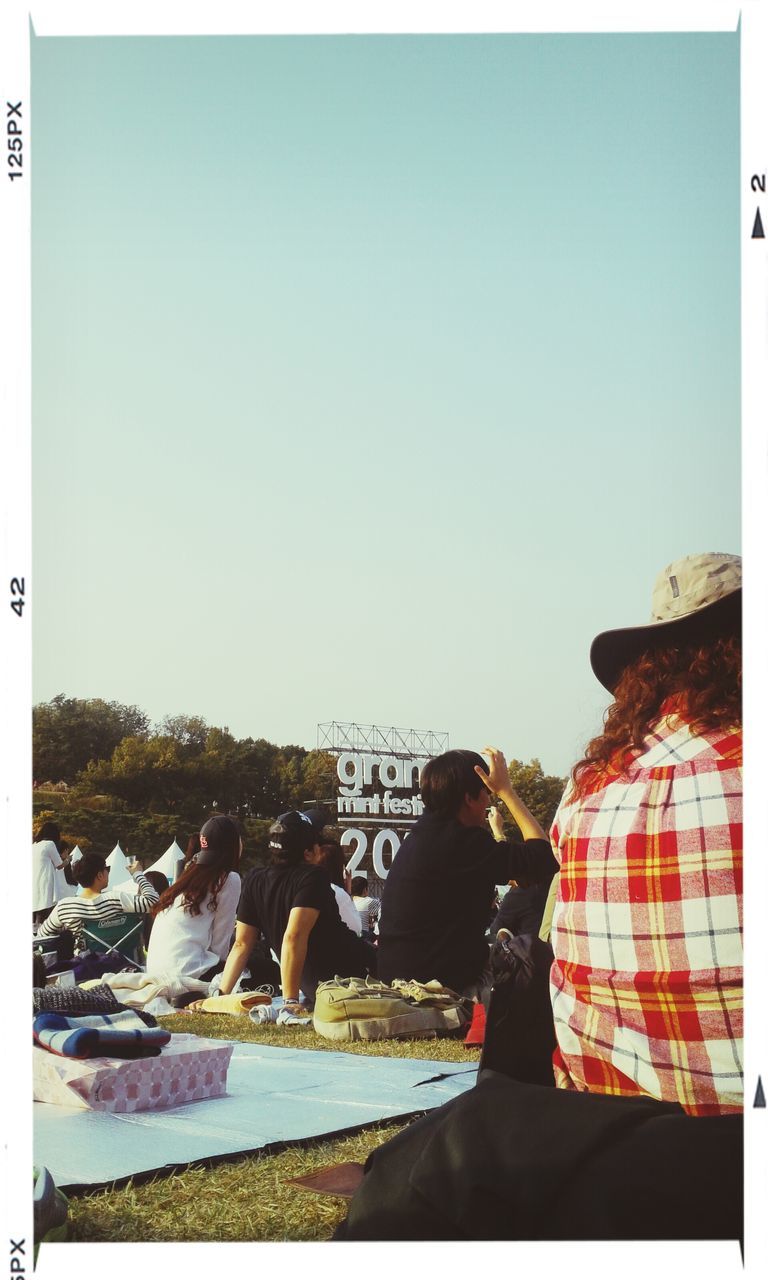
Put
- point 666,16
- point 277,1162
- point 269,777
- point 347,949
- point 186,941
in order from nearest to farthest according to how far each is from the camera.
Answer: point 666,16 → point 277,1162 → point 347,949 → point 186,941 → point 269,777

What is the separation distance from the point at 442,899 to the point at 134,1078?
56.6 inches

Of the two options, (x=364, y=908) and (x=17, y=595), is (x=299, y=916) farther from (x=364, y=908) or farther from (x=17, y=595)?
(x=364, y=908)

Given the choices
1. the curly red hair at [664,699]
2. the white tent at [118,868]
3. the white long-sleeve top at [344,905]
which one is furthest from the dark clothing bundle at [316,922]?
the white tent at [118,868]

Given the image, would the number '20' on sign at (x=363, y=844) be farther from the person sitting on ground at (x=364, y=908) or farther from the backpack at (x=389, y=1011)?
the backpack at (x=389, y=1011)

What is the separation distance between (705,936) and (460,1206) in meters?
0.48

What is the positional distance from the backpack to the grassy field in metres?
1.28

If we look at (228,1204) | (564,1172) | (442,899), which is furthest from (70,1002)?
(564,1172)

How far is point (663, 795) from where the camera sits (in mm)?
1550

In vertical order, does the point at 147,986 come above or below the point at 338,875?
below

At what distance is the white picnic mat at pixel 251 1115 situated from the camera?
2.13m

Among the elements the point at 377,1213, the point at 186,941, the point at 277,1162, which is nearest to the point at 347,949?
the point at 186,941

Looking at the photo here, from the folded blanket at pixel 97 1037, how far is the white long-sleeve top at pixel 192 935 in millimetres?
2446

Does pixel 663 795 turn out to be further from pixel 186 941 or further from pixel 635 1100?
pixel 186 941

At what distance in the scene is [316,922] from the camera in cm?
446
